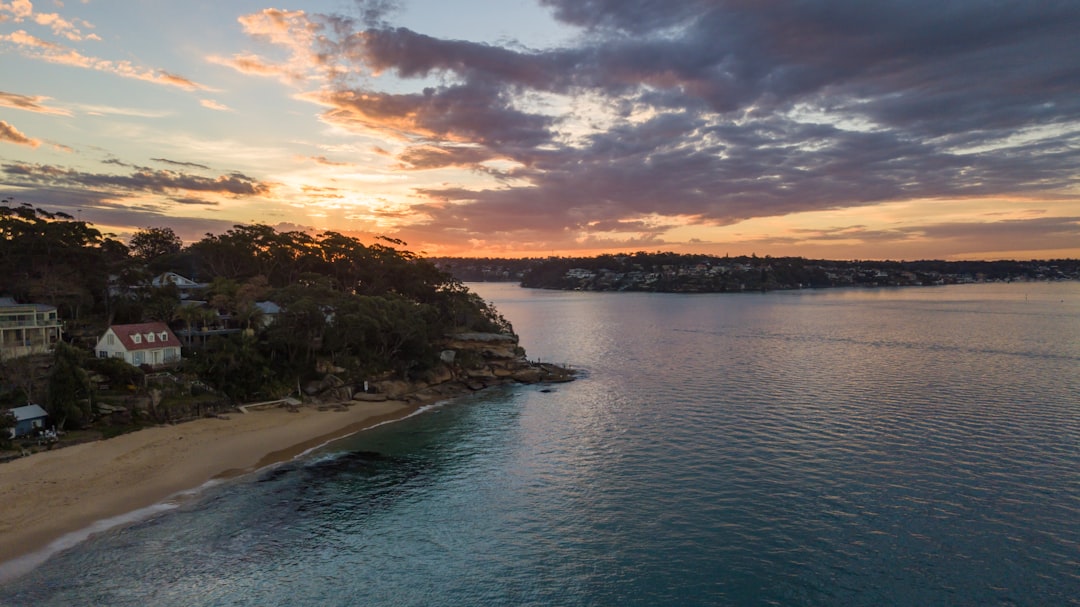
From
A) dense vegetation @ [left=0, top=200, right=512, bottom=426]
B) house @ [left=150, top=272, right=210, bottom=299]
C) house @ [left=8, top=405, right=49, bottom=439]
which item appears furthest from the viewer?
house @ [left=150, top=272, right=210, bottom=299]

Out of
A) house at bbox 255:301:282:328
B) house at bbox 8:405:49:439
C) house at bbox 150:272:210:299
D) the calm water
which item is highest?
house at bbox 150:272:210:299

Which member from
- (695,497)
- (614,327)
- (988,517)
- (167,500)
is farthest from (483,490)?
(614,327)

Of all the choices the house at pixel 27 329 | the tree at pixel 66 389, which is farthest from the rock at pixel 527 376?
the house at pixel 27 329

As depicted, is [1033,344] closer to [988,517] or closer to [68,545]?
[988,517]

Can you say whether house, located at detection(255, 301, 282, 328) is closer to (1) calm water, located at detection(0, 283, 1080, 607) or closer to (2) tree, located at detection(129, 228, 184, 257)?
(1) calm water, located at detection(0, 283, 1080, 607)

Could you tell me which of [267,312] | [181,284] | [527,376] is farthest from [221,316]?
[527,376]

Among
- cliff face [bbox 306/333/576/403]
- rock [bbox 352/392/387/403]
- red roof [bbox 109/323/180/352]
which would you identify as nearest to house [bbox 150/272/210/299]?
red roof [bbox 109/323/180/352]

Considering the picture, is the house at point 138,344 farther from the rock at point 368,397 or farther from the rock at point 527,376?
the rock at point 527,376
